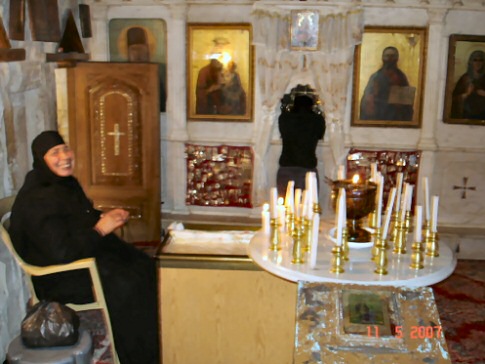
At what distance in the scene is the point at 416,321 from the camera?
2.72 metres

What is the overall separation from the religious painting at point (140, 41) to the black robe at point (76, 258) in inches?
132

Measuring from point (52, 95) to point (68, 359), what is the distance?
3223 millimetres

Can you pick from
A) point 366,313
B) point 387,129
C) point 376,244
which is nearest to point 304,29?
point 387,129

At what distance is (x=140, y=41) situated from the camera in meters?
7.38

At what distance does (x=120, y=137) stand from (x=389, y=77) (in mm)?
3231

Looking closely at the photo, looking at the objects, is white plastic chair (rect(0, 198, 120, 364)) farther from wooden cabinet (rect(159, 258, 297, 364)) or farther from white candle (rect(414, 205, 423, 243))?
white candle (rect(414, 205, 423, 243))

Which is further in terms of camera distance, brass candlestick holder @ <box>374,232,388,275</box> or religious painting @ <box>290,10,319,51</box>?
religious painting @ <box>290,10,319,51</box>

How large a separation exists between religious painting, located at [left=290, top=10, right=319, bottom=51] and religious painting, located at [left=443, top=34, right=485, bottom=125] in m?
1.57

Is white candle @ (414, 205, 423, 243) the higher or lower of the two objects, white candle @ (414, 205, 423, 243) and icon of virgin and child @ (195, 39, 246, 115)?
the lower

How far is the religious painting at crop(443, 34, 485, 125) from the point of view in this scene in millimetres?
7004

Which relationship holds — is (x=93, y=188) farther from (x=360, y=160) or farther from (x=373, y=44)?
(x=373, y=44)

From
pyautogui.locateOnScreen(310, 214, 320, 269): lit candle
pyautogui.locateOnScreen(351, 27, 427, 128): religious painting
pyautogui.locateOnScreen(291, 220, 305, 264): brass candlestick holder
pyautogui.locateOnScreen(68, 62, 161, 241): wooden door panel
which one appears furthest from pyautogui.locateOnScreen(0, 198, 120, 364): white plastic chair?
pyautogui.locateOnScreen(351, 27, 427, 128): religious painting

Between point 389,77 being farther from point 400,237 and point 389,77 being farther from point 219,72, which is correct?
point 400,237

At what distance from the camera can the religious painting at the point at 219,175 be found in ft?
24.9
